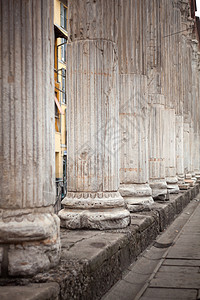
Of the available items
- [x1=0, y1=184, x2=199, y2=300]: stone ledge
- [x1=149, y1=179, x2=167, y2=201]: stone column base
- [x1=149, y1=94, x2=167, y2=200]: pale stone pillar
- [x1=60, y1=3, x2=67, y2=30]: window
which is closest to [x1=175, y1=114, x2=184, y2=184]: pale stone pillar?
[x1=149, y1=94, x2=167, y2=200]: pale stone pillar

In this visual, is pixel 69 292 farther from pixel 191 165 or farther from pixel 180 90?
pixel 191 165

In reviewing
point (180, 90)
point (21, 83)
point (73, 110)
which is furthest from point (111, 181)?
point (180, 90)

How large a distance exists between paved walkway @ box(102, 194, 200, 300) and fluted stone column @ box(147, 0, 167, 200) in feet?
10.3

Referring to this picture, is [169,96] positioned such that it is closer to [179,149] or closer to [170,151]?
[170,151]

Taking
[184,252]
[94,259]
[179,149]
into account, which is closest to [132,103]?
[184,252]

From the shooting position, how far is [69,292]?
407cm

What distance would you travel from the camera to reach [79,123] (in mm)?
7090

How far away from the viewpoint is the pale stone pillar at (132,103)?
363 inches

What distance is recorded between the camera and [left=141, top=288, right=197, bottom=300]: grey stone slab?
5.26 m

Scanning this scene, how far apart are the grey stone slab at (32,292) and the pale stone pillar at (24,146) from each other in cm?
31

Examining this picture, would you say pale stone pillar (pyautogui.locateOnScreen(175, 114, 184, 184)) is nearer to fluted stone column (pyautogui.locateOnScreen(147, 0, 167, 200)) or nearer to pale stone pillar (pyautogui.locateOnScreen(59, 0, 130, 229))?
fluted stone column (pyautogui.locateOnScreen(147, 0, 167, 200))

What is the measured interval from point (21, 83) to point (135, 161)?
534cm

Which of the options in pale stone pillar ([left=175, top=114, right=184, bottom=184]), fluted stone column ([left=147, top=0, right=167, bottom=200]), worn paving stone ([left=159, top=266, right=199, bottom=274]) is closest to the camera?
worn paving stone ([left=159, top=266, right=199, bottom=274])

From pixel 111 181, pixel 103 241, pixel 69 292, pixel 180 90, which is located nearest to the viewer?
pixel 69 292
